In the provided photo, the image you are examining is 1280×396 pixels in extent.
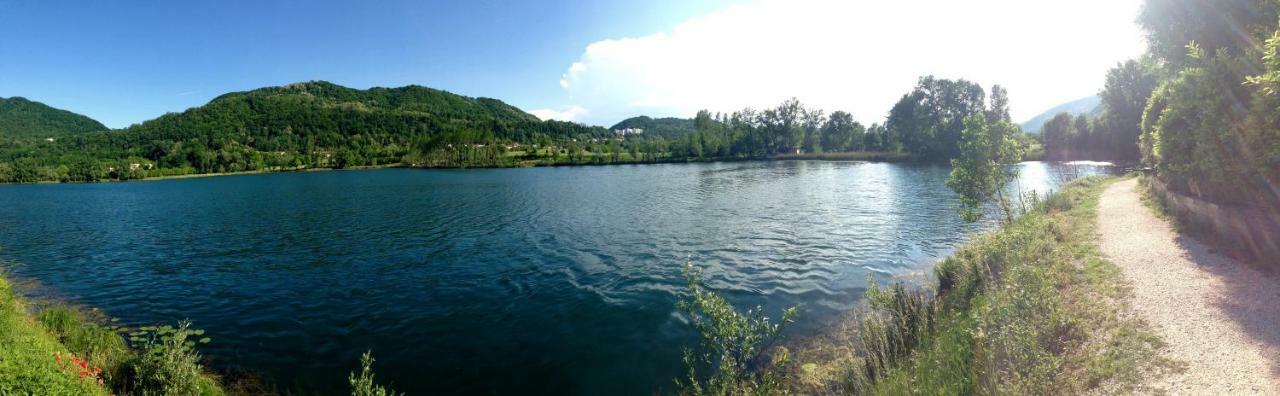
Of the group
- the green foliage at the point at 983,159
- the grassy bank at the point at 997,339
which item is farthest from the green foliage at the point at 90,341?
the green foliage at the point at 983,159

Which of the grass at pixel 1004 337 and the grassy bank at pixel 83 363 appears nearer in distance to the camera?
the grassy bank at pixel 83 363

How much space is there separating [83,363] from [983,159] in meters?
36.6

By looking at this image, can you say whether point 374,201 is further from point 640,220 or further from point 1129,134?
point 1129,134

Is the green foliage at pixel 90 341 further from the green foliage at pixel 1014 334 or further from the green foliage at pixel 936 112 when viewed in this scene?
the green foliage at pixel 936 112

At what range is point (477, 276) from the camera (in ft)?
76.8

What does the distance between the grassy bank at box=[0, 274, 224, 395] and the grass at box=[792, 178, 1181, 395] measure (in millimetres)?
15737

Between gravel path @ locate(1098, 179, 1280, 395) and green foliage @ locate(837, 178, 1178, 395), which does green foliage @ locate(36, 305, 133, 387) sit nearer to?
green foliage @ locate(837, 178, 1178, 395)

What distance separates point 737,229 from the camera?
109 ft

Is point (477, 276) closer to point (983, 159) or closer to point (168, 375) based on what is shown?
point (168, 375)

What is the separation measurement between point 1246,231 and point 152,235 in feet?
218

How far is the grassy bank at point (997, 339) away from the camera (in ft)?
28.8

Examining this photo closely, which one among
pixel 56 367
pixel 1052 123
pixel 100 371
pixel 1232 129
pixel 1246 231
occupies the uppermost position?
pixel 1052 123

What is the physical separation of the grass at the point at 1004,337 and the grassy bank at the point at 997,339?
1.1 inches

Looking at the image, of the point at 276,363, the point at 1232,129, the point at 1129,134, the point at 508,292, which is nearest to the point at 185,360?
the point at 276,363
